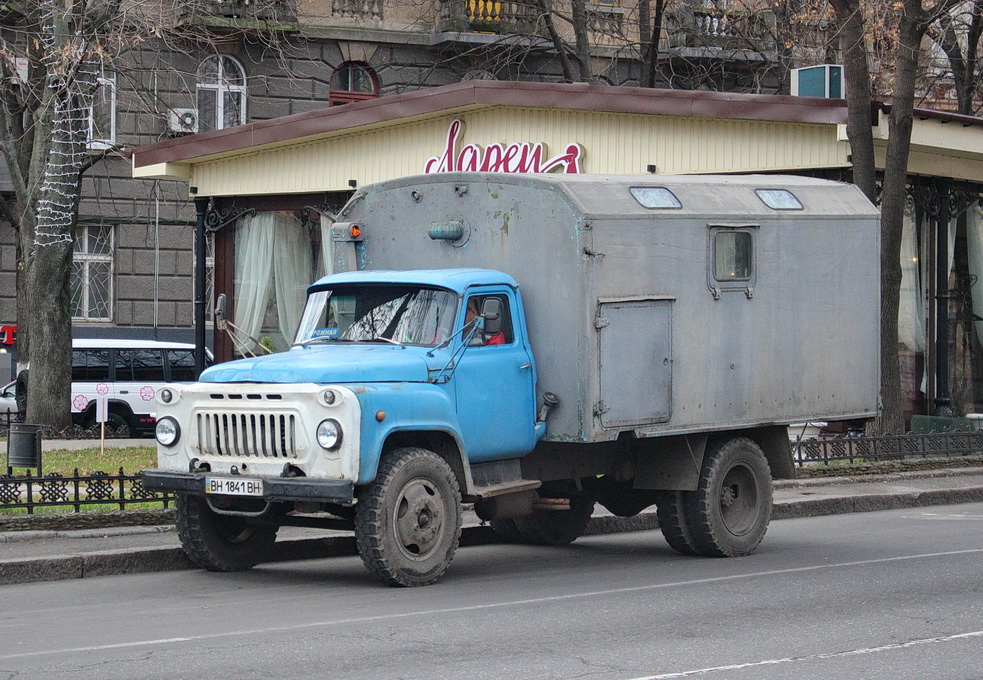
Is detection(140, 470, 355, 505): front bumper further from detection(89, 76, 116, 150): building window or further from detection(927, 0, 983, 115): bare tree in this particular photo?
detection(89, 76, 116, 150): building window

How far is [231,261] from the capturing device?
23297 mm

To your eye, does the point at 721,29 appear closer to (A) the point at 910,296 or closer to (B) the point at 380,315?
(A) the point at 910,296

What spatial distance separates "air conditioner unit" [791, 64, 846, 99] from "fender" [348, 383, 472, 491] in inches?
493

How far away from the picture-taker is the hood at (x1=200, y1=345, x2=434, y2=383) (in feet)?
32.1

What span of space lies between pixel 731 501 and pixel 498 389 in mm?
2781

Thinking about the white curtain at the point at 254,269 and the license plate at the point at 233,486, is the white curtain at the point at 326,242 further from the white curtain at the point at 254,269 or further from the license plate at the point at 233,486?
the license plate at the point at 233,486

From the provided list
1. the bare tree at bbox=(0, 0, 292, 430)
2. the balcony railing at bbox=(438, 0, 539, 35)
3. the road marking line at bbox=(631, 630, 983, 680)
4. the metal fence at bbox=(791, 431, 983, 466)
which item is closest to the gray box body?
the road marking line at bbox=(631, 630, 983, 680)

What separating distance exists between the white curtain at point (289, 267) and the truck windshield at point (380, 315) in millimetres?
11551

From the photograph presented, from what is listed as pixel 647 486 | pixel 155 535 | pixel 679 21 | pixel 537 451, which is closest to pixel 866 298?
pixel 647 486

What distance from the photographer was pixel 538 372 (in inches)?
431

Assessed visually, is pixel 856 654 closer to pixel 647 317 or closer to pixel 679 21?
pixel 647 317

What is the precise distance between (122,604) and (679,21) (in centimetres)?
2530

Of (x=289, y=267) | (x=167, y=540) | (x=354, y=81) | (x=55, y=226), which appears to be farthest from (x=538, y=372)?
(x=354, y=81)

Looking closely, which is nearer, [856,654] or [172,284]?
[856,654]
